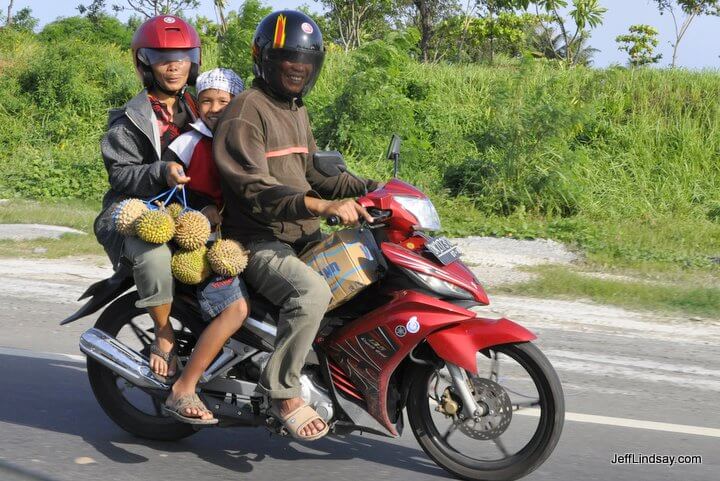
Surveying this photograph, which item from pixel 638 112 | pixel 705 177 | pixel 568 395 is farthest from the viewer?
pixel 638 112

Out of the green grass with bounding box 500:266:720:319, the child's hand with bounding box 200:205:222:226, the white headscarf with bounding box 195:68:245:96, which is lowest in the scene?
the green grass with bounding box 500:266:720:319

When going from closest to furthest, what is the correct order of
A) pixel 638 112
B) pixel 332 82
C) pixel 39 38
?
1. pixel 638 112
2. pixel 332 82
3. pixel 39 38

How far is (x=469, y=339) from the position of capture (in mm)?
3633

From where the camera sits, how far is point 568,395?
513 cm

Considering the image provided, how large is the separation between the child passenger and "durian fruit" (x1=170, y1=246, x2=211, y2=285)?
63 millimetres

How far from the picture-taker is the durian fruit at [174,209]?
3.89 meters

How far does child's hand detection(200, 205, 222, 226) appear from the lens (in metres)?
3.97

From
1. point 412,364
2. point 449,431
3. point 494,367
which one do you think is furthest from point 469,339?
point 449,431

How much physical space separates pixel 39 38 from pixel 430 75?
35.2 ft

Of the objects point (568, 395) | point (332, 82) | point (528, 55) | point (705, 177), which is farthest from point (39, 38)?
point (568, 395)

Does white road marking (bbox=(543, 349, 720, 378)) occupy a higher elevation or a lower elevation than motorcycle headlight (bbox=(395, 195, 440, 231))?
lower

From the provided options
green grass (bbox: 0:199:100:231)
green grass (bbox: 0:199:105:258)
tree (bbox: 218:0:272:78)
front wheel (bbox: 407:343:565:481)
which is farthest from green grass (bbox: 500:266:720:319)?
tree (bbox: 218:0:272:78)

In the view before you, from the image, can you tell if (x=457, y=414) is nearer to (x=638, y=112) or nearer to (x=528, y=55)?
(x=528, y=55)
